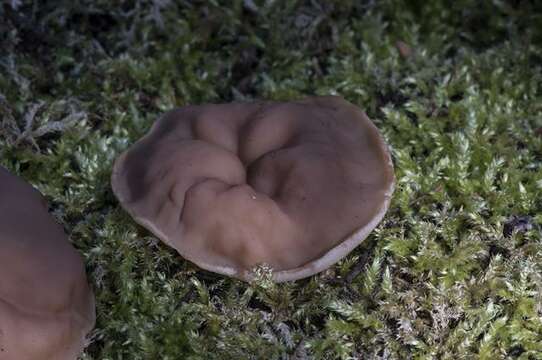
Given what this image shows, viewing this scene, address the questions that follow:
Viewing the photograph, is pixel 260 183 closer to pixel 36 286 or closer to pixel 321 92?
pixel 36 286

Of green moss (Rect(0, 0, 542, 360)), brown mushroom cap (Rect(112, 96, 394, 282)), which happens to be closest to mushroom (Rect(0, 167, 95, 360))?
green moss (Rect(0, 0, 542, 360))

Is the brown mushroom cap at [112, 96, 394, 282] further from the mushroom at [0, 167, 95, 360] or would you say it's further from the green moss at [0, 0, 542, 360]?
the mushroom at [0, 167, 95, 360]

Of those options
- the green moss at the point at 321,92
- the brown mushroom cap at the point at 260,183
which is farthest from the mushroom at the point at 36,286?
the brown mushroom cap at the point at 260,183

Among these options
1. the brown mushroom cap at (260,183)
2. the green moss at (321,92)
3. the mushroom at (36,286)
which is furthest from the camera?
the green moss at (321,92)

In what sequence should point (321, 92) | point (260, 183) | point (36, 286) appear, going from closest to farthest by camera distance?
point (36, 286)
point (260, 183)
point (321, 92)

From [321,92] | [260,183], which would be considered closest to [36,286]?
[260,183]

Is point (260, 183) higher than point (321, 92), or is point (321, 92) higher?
point (260, 183)

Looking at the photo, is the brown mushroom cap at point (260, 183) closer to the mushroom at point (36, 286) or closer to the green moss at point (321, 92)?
the green moss at point (321, 92)
